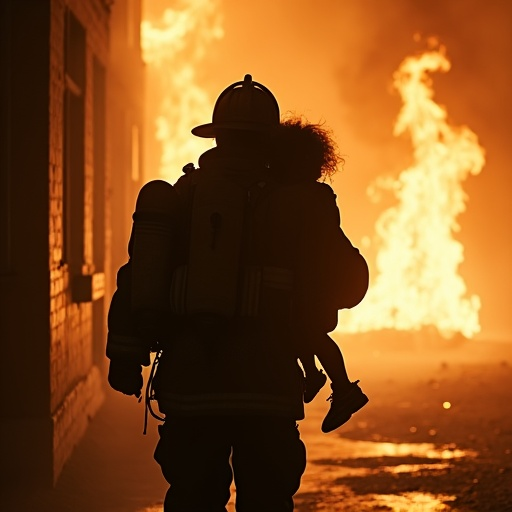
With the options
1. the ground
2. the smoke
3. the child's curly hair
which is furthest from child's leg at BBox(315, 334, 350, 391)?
the smoke

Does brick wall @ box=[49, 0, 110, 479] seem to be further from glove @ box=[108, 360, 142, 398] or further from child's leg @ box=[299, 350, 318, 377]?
child's leg @ box=[299, 350, 318, 377]

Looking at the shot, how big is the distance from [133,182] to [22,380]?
1254cm

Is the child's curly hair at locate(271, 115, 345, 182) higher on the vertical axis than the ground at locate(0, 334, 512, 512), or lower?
higher

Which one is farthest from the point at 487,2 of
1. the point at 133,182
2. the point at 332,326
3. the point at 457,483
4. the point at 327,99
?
the point at 332,326

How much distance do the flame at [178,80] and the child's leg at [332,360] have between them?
22872 mm

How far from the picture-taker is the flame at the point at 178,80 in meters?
27.3

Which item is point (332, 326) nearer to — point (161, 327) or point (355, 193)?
point (161, 327)

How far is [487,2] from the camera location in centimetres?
2661

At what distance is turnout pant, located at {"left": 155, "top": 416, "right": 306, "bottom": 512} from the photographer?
3945 mm

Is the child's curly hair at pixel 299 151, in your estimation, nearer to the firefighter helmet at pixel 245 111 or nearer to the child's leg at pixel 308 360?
the firefighter helmet at pixel 245 111

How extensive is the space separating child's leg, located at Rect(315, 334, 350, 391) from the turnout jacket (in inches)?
2.1

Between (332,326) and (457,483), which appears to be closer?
(332,326)

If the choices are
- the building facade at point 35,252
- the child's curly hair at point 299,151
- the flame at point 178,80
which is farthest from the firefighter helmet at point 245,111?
the flame at point 178,80

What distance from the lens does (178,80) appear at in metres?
28.0
